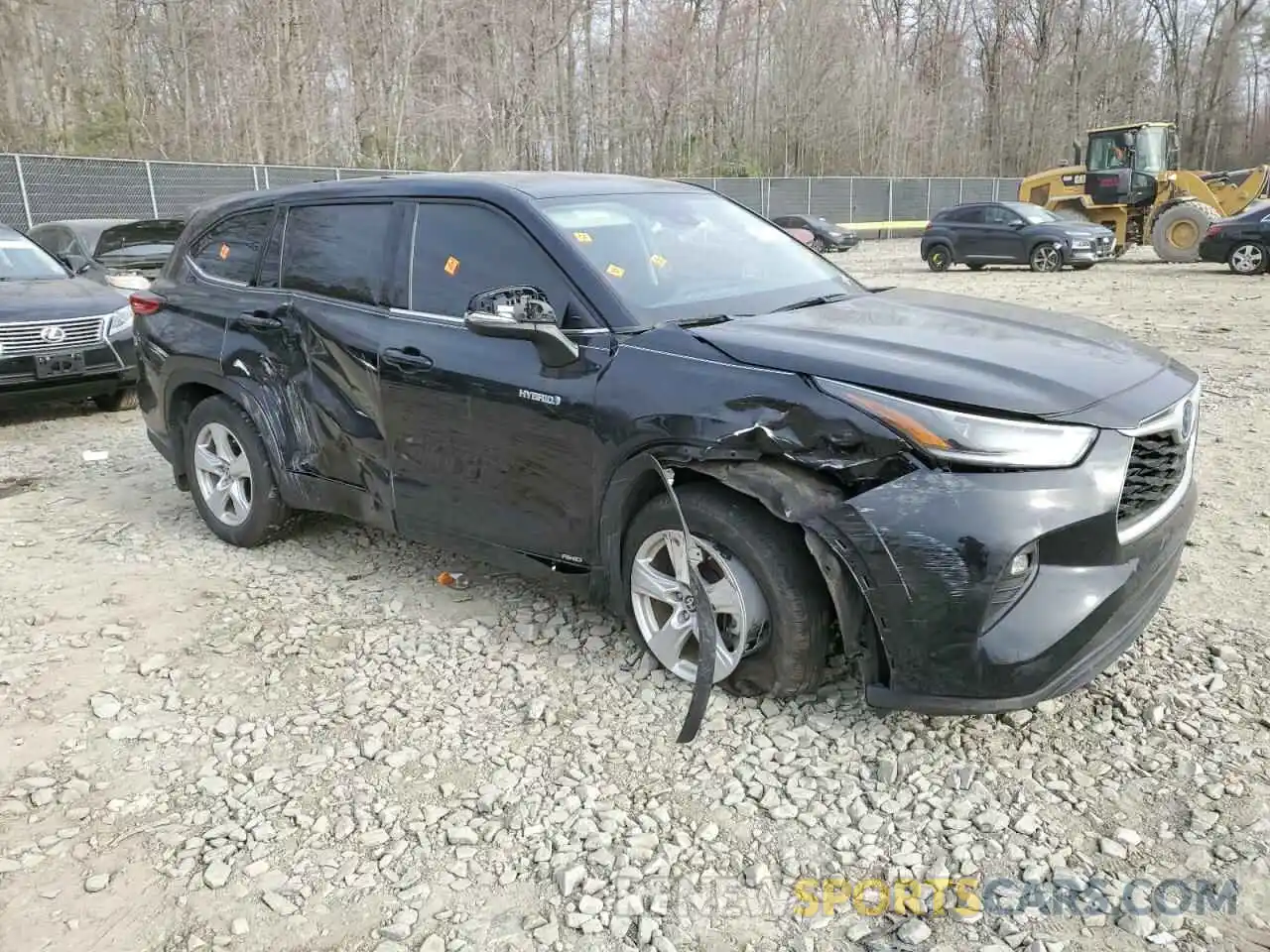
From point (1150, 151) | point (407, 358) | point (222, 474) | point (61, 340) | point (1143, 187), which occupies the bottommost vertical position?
point (222, 474)

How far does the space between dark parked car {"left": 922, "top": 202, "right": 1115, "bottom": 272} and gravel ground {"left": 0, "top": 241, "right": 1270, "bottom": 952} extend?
17338 mm

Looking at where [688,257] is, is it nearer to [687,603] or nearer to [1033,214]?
[687,603]

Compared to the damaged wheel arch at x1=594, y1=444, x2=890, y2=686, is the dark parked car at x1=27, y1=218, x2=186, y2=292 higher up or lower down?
higher up

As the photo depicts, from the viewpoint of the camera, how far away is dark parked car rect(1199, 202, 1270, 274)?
56.7 ft

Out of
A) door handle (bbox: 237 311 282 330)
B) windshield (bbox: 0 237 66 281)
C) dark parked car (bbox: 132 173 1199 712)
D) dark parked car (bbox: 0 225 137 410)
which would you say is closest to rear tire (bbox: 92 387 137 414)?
dark parked car (bbox: 0 225 137 410)

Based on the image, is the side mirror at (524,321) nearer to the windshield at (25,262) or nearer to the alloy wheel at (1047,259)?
the windshield at (25,262)

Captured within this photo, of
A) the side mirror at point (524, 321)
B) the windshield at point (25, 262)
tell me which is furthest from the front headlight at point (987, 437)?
the windshield at point (25, 262)

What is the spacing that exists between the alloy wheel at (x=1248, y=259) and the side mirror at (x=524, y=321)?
1820 cm

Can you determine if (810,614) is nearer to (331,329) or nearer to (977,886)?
(977,886)

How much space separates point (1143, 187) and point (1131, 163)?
0.62 metres

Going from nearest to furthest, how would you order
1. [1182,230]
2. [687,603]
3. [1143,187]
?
1. [687,603]
2. [1182,230]
3. [1143,187]

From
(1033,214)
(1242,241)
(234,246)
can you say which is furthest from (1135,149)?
(234,246)

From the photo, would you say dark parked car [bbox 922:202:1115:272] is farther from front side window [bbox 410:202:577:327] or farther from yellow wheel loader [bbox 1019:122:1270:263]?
front side window [bbox 410:202:577:327]

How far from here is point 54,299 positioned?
820 centimetres
